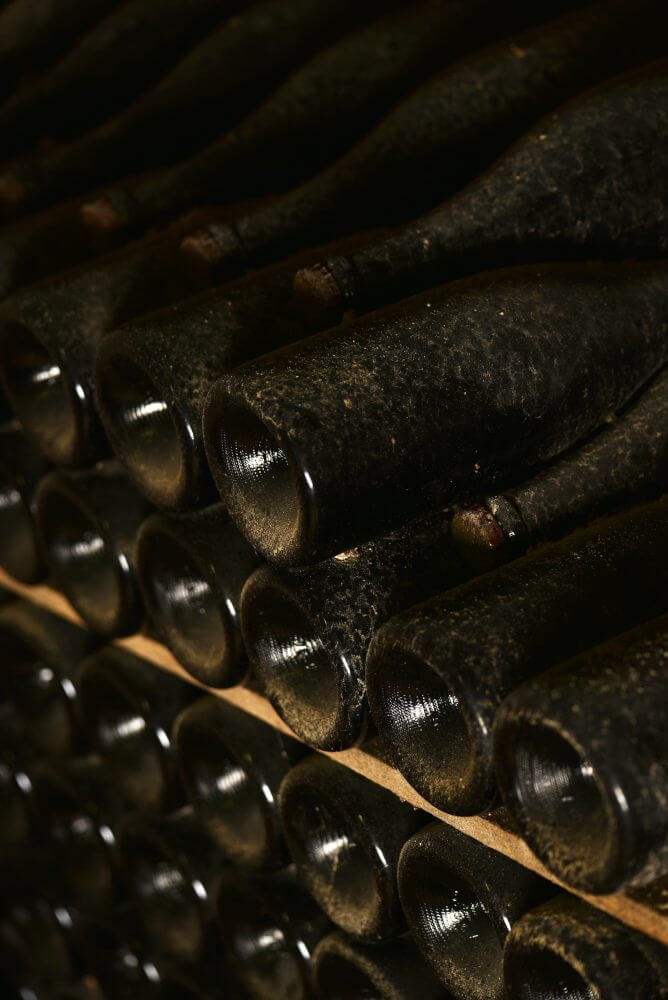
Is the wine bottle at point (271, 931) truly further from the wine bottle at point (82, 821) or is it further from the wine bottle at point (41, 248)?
the wine bottle at point (41, 248)

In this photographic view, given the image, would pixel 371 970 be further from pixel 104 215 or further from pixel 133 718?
pixel 104 215

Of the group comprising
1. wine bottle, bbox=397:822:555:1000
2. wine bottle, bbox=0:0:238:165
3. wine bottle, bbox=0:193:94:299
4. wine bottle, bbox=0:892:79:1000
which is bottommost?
wine bottle, bbox=0:892:79:1000

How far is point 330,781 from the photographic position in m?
0.91

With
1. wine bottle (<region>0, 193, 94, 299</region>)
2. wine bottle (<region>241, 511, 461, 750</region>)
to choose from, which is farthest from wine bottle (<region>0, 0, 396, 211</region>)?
wine bottle (<region>241, 511, 461, 750</region>)

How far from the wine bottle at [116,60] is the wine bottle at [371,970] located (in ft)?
2.87

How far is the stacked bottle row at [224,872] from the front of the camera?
2.52ft

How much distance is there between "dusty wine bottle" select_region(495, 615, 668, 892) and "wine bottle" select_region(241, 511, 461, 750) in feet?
0.52

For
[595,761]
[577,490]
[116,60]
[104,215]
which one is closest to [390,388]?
[577,490]

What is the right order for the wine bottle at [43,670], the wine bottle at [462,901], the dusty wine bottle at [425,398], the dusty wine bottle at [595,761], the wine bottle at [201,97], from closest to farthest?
the dusty wine bottle at [595,761]
the dusty wine bottle at [425,398]
the wine bottle at [462,901]
the wine bottle at [201,97]
the wine bottle at [43,670]

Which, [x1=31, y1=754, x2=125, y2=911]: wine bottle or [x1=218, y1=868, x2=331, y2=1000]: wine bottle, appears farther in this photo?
[x1=31, y1=754, x2=125, y2=911]: wine bottle

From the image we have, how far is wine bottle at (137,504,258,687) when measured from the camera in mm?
883

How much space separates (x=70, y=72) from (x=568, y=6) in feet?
1.74

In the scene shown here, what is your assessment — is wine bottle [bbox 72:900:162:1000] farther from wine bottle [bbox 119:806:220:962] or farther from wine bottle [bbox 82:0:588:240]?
wine bottle [bbox 82:0:588:240]

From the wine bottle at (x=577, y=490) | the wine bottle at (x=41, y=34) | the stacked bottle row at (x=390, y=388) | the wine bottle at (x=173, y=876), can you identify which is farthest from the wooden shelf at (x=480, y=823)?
the wine bottle at (x=41, y=34)
